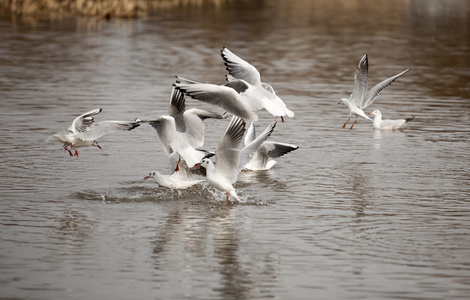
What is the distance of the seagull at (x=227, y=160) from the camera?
1056cm

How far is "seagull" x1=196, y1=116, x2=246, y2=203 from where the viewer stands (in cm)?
1056

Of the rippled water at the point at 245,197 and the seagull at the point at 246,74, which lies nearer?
the rippled water at the point at 245,197

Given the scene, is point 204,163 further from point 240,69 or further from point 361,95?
point 361,95

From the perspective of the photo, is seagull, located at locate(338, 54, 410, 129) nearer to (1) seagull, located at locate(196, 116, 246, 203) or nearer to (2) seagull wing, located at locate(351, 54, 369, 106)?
(2) seagull wing, located at locate(351, 54, 369, 106)

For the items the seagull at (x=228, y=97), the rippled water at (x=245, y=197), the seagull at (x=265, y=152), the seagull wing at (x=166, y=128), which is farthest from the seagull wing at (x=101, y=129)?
the seagull at (x=265, y=152)

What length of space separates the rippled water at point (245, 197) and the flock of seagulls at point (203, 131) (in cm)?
29

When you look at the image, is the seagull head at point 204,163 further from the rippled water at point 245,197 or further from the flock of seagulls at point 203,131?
the rippled water at point 245,197

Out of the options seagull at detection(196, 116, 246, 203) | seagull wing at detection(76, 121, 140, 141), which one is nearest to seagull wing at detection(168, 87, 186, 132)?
seagull wing at detection(76, 121, 140, 141)

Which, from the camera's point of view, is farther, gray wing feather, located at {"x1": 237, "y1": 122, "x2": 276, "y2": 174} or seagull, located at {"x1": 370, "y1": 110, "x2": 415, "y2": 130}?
seagull, located at {"x1": 370, "y1": 110, "x2": 415, "y2": 130}

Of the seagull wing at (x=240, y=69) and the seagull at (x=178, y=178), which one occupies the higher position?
the seagull wing at (x=240, y=69)

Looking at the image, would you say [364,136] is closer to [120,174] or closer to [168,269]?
[120,174]

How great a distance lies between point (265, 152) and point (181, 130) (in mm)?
1480

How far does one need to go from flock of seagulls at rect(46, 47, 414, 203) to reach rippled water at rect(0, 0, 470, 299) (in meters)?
0.29

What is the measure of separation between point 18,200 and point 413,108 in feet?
33.9
